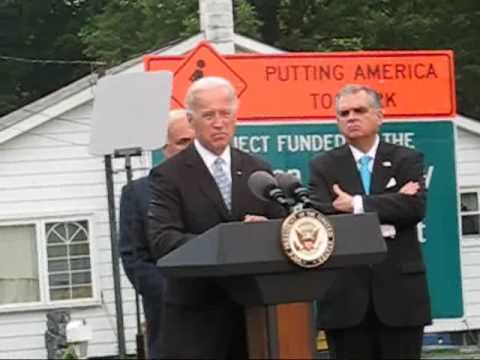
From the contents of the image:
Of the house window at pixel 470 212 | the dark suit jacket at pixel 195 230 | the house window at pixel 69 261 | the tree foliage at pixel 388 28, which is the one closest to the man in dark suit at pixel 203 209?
the dark suit jacket at pixel 195 230

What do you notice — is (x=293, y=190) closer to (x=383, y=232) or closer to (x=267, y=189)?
(x=267, y=189)

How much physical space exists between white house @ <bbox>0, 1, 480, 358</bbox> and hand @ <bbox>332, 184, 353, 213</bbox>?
1111 centimetres

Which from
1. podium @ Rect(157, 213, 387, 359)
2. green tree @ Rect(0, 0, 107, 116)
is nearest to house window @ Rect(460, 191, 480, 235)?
podium @ Rect(157, 213, 387, 359)

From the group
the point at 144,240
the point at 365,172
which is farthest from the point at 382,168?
the point at 144,240

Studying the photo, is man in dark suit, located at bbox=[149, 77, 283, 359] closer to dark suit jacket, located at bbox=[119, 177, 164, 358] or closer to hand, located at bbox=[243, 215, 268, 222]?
hand, located at bbox=[243, 215, 268, 222]

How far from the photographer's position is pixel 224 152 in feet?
16.0

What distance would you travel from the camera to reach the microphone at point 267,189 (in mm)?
4508

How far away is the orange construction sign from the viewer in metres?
9.41

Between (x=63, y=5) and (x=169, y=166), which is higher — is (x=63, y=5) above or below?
above

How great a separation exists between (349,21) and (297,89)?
81.5 feet

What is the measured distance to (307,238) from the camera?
4.38 m

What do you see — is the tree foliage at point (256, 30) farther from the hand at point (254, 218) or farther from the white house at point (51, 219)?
the hand at point (254, 218)

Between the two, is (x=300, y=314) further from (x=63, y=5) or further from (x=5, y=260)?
(x=63, y=5)

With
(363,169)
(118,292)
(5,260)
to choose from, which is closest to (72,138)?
(5,260)
